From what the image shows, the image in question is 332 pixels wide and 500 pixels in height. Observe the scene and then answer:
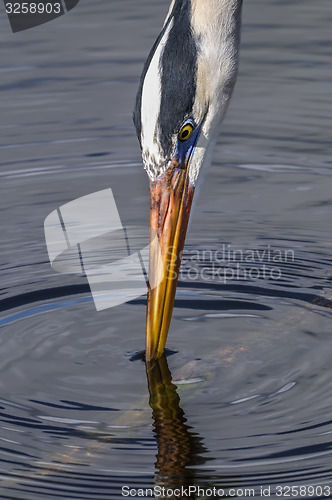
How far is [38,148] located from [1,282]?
7.52ft

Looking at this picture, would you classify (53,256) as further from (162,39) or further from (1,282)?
(162,39)

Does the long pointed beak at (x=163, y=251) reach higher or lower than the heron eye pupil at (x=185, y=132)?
lower

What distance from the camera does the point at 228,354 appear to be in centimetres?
507

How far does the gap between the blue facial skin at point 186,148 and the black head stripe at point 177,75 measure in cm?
8

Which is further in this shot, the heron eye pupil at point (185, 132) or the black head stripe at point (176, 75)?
the heron eye pupil at point (185, 132)

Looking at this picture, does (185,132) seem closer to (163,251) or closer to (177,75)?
(177,75)

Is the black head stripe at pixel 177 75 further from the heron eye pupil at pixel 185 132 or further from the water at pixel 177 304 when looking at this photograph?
the water at pixel 177 304

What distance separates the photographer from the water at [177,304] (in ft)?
14.1

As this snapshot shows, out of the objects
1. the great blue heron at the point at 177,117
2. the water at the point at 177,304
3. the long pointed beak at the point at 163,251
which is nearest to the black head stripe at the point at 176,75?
the great blue heron at the point at 177,117

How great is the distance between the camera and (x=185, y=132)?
5020 millimetres

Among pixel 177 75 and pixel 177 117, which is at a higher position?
pixel 177 75

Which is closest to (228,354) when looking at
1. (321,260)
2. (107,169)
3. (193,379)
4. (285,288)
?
(193,379)

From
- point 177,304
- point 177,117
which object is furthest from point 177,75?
point 177,304

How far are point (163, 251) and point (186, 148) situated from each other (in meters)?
0.55
